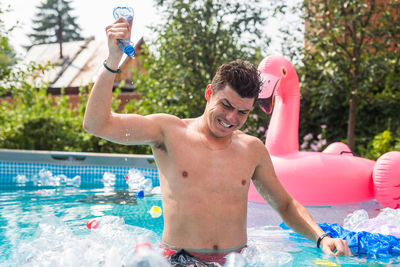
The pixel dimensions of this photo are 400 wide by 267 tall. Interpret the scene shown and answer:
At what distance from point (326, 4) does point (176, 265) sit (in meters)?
6.30

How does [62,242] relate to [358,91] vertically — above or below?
below

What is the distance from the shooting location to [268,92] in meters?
4.73

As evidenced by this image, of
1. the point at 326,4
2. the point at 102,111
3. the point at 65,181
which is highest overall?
the point at 326,4

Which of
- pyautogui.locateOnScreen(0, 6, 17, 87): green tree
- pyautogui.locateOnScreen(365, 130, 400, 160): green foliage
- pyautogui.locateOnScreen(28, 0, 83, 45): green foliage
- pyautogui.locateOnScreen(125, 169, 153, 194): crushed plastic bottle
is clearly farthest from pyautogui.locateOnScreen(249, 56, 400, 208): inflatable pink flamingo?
pyautogui.locateOnScreen(28, 0, 83, 45): green foliage

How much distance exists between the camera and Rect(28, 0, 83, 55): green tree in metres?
41.4

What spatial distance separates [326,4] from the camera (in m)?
7.22

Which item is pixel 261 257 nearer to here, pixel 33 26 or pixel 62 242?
pixel 62 242

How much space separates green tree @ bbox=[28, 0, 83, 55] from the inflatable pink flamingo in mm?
39551

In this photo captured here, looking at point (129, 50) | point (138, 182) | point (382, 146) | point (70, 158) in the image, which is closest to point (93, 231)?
point (129, 50)

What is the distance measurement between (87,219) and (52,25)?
1625 inches

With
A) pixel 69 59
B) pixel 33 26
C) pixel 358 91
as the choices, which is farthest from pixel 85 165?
pixel 33 26

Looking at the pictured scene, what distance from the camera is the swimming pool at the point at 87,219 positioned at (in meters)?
2.18

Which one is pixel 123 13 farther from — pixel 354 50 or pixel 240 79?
pixel 354 50

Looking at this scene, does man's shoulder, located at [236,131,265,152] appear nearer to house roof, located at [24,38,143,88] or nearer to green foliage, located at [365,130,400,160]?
green foliage, located at [365,130,400,160]
